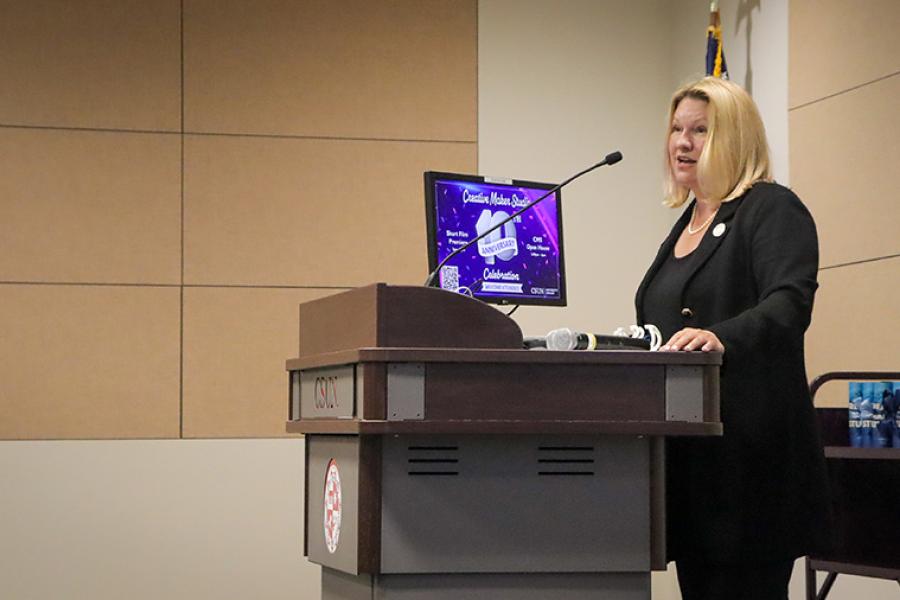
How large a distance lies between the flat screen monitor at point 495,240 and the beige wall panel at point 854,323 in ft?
4.05

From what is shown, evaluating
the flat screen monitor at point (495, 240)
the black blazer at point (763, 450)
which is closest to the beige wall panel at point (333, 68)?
the flat screen monitor at point (495, 240)

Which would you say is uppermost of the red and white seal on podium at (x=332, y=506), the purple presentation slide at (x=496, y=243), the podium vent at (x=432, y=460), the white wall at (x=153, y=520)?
the purple presentation slide at (x=496, y=243)

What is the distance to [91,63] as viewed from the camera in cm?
501

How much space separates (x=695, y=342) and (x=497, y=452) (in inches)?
14.0

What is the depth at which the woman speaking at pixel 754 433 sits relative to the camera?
215cm

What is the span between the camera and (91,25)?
5.02m

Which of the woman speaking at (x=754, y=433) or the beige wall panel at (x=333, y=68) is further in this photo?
the beige wall panel at (x=333, y=68)

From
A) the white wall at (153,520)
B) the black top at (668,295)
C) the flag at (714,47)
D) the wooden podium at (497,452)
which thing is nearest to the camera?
the wooden podium at (497,452)

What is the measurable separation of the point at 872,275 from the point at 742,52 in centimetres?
123

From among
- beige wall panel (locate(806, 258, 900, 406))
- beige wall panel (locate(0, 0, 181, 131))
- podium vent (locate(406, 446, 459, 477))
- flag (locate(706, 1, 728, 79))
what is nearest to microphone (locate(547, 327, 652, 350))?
podium vent (locate(406, 446, 459, 477))

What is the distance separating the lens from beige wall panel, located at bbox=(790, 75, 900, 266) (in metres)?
3.82

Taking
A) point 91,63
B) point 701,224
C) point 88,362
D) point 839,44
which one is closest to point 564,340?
point 701,224

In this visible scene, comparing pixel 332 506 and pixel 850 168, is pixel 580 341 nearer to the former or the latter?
pixel 332 506

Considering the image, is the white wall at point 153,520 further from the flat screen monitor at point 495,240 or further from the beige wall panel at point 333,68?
the flat screen monitor at point 495,240
